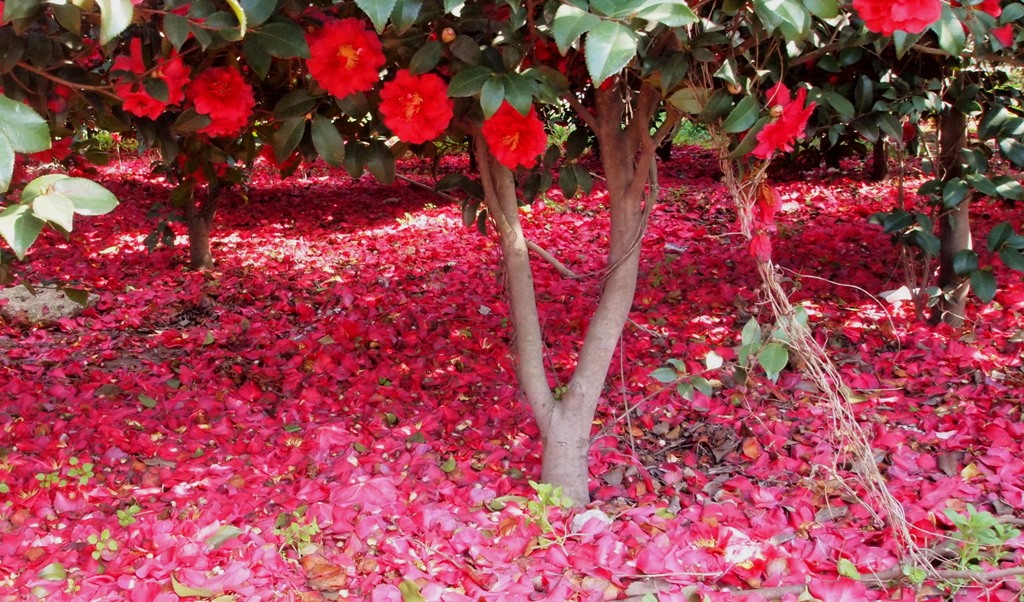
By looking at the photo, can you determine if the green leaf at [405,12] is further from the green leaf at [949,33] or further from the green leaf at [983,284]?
the green leaf at [983,284]

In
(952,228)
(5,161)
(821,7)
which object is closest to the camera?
(5,161)

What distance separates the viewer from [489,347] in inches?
124

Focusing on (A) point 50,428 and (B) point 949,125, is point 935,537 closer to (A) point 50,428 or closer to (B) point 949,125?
(B) point 949,125

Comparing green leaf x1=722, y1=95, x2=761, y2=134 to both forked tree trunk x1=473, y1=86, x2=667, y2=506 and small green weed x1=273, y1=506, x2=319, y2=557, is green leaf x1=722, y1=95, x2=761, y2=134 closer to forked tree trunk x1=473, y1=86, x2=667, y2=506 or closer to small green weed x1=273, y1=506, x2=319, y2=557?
forked tree trunk x1=473, y1=86, x2=667, y2=506

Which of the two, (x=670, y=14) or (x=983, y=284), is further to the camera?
(x=983, y=284)

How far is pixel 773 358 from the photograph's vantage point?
5.25ft

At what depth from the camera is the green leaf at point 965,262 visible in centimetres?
279

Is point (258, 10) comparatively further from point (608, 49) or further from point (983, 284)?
point (983, 284)

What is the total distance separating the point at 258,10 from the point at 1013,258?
235 centimetres

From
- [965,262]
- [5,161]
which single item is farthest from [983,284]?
[5,161]

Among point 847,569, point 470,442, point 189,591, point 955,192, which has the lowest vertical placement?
point 470,442

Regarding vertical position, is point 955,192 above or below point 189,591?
above

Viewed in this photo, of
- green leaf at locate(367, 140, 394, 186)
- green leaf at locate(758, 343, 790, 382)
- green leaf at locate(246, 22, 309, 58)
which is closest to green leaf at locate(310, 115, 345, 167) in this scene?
green leaf at locate(367, 140, 394, 186)

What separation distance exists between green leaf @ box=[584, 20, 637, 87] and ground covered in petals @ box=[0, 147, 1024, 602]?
2.83 ft
